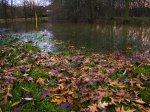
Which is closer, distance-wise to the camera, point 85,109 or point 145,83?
point 85,109

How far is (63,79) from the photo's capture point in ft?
17.0

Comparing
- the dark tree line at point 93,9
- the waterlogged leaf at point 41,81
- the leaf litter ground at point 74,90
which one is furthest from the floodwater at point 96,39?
the dark tree line at point 93,9

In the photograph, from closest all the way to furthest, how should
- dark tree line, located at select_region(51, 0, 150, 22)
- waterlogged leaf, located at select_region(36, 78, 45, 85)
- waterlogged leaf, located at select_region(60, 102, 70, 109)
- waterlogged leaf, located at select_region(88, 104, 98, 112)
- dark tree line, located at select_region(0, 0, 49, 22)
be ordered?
waterlogged leaf, located at select_region(88, 104, 98, 112)
waterlogged leaf, located at select_region(60, 102, 70, 109)
waterlogged leaf, located at select_region(36, 78, 45, 85)
dark tree line, located at select_region(51, 0, 150, 22)
dark tree line, located at select_region(0, 0, 49, 22)

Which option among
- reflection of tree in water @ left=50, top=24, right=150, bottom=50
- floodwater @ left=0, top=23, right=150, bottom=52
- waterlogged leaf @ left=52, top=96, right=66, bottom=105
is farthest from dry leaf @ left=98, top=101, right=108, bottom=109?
reflection of tree in water @ left=50, top=24, right=150, bottom=50

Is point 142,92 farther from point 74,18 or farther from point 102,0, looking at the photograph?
point 102,0

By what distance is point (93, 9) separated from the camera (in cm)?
4447

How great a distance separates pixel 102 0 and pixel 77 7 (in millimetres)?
5834

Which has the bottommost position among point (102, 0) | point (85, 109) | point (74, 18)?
point (85, 109)

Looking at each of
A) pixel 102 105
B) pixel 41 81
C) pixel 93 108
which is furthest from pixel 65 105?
pixel 41 81

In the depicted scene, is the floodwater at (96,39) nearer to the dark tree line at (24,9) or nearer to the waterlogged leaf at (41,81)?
the waterlogged leaf at (41,81)

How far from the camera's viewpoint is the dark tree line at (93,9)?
43.8 metres

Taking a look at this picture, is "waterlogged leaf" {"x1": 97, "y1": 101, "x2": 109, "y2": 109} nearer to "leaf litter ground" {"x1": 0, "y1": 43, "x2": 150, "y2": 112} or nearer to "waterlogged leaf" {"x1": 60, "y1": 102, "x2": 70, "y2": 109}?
"leaf litter ground" {"x1": 0, "y1": 43, "x2": 150, "y2": 112}

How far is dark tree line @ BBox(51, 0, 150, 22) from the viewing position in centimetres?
4381

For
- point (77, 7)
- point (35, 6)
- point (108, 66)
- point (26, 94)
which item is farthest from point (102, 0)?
point (26, 94)
